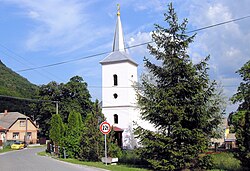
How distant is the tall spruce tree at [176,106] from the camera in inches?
754

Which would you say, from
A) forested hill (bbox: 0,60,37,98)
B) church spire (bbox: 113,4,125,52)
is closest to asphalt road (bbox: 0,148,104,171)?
church spire (bbox: 113,4,125,52)

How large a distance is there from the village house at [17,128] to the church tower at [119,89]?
3116 cm

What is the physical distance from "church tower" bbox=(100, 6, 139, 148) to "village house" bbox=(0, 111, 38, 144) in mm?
31156

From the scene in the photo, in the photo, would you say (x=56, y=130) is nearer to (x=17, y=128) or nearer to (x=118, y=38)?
(x=118, y=38)

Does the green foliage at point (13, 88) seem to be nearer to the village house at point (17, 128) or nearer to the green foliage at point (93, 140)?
the village house at point (17, 128)

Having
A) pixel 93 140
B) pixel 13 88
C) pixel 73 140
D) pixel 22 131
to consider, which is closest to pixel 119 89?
pixel 73 140

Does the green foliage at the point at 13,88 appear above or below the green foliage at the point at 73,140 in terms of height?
above

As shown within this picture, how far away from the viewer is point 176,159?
62.5 feet

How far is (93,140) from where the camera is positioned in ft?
89.0

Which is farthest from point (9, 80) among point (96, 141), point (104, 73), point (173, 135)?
point (173, 135)

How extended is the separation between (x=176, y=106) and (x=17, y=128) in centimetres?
6121

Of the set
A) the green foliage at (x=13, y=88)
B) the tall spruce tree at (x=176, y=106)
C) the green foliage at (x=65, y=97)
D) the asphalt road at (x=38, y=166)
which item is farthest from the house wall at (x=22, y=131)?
the tall spruce tree at (x=176, y=106)

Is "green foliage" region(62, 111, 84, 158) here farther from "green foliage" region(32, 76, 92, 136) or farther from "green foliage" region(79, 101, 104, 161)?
"green foliage" region(32, 76, 92, 136)

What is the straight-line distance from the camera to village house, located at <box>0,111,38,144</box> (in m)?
71.1
